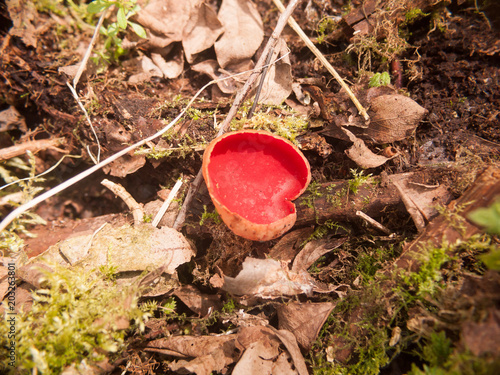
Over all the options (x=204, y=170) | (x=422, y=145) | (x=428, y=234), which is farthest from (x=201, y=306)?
(x=422, y=145)

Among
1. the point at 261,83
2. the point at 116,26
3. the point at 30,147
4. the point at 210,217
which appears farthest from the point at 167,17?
the point at 210,217

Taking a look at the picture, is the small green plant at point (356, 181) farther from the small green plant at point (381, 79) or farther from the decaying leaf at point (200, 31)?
the decaying leaf at point (200, 31)

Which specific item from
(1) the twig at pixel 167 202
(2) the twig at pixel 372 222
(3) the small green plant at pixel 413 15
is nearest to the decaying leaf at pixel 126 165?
(1) the twig at pixel 167 202

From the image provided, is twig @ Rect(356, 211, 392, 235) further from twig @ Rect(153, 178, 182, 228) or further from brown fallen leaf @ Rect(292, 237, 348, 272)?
twig @ Rect(153, 178, 182, 228)

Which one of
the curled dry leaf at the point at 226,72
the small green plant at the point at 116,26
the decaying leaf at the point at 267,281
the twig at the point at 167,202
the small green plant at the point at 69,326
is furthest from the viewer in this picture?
the curled dry leaf at the point at 226,72

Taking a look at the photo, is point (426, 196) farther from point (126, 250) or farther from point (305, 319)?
point (126, 250)

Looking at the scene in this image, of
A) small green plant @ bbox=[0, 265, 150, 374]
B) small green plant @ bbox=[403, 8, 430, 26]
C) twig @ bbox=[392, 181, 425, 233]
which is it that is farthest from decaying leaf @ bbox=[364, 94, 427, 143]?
small green plant @ bbox=[0, 265, 150, 374]
